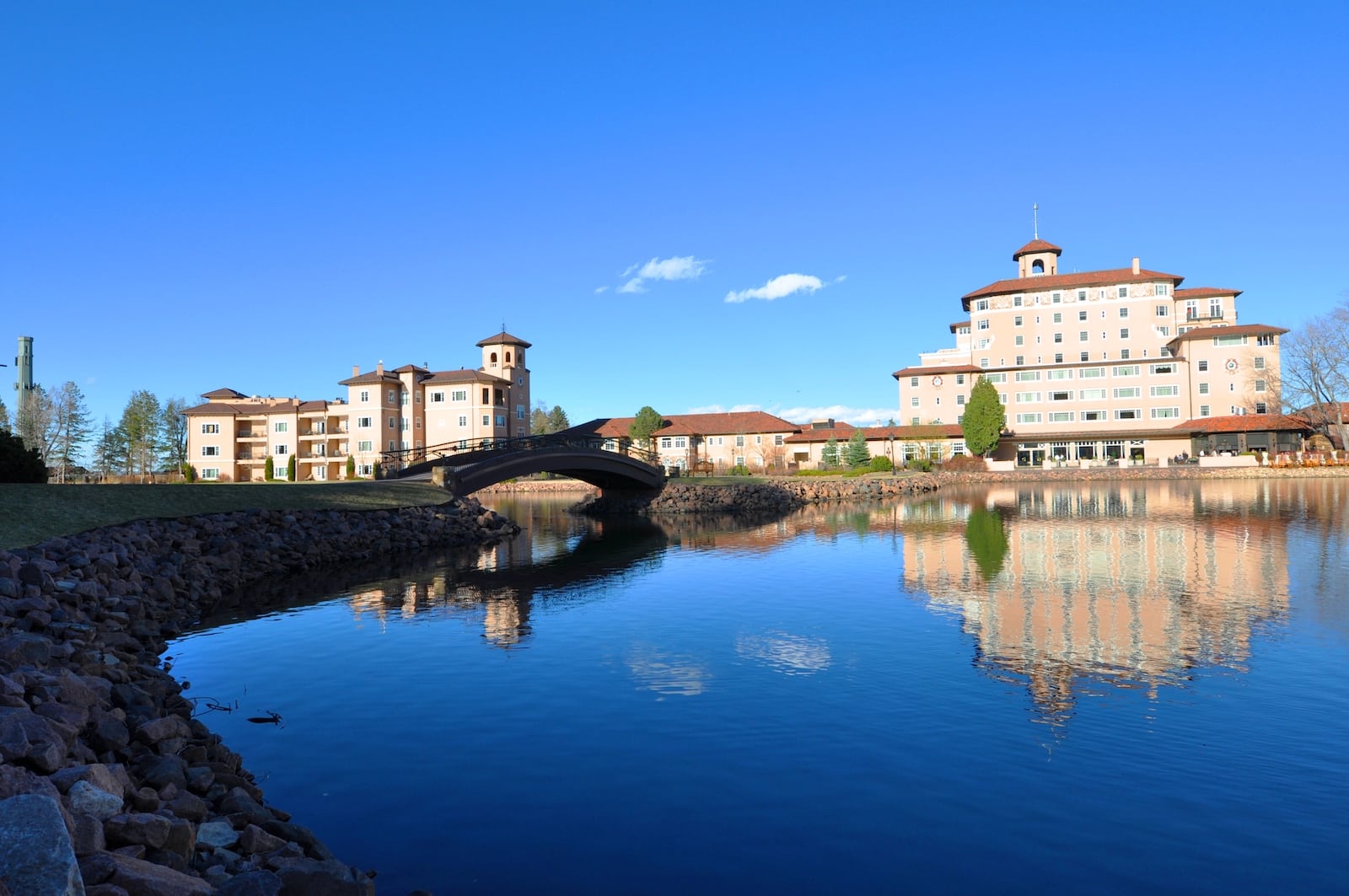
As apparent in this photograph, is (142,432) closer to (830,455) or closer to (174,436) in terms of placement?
(174,436)

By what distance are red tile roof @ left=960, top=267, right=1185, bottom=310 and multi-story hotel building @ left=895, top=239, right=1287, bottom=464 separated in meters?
0.14

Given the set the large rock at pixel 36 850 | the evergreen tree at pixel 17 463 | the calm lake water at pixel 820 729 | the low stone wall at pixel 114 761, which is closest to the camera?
the large rock at pixel 36 850

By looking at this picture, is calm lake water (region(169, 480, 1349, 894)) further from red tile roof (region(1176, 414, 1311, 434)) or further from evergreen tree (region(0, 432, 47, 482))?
red tile roof (region(1176, 414, 1311, 434))

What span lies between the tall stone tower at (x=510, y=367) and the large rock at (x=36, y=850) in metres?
95.1

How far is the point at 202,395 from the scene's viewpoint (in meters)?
118

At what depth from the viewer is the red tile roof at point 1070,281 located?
104 metres

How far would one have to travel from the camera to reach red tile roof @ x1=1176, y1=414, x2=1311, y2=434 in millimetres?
86688

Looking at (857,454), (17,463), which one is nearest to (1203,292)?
(857,454)

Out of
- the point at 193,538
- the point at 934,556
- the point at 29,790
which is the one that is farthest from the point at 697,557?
the point at 29,790

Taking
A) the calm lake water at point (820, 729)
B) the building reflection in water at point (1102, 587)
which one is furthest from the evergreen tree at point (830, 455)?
the calm lake water at point (820, 729)

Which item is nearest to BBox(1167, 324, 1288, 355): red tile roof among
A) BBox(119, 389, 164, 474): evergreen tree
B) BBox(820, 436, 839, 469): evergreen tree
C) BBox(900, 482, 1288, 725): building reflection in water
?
BBox(820, 436, 839, 469): evergreen tree

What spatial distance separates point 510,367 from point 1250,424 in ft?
267

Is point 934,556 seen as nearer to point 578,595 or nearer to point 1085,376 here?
point 578,595

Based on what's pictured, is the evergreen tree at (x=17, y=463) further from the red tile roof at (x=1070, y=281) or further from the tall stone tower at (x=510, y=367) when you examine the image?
the red tile roof at (x=1070, y=281)
